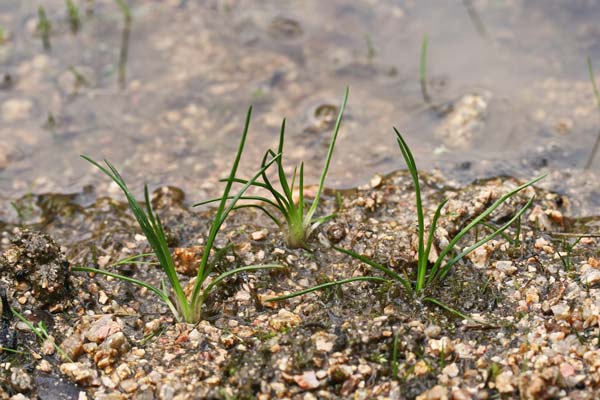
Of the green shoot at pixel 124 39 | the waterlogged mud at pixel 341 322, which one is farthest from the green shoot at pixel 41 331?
the green shoot at pixel 124 39

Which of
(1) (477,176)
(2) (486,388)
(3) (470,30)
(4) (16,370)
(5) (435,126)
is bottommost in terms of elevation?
(2) (486,388)

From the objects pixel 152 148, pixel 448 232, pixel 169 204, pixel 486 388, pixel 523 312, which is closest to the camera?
pixel 486 388

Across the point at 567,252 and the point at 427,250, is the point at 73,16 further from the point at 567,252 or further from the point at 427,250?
the point at 567,252

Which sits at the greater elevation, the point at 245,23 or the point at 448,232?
the point at 245,23

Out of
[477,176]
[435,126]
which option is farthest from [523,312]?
[435,126]

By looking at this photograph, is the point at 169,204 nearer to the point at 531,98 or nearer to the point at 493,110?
the point at 493,110

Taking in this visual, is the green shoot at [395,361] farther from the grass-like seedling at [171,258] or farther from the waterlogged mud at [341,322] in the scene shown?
the grass-like seedling at [171,258]

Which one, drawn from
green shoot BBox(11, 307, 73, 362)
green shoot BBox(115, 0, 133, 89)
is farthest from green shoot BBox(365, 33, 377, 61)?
green shoot BBox(11, 307, 73, 362)
